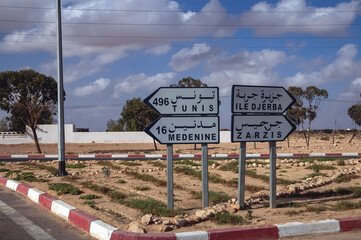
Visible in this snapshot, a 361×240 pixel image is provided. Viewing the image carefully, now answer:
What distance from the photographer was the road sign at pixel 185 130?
7473 mm

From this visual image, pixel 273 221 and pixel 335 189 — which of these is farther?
pixel 335 189

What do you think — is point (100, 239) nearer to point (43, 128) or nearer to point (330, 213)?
point (330, 213)

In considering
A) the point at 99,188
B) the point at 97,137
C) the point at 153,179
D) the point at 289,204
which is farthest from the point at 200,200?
the point at 97,137

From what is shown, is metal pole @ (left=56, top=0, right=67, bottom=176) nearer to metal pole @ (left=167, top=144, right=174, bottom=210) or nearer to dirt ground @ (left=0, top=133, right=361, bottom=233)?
dirt ground @ (left=0, top=133, right=361, bottom=233)

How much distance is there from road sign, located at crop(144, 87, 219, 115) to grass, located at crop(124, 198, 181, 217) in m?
1.70

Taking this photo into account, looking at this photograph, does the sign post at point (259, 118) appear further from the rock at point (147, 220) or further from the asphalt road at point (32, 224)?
the asphalt road at point (32, 224)

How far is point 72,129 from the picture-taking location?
54.2 metres

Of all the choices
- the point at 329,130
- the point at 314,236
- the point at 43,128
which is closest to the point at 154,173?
the point at 314,236

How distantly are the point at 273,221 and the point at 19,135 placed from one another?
1973 inches

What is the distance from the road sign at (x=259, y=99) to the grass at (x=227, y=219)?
199 centimetres

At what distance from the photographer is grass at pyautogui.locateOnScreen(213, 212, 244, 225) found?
6217 millimetres

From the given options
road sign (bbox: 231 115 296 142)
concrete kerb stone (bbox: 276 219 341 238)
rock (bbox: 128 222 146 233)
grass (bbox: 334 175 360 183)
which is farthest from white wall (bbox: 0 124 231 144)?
rock (bbox: 128 222 146 233)

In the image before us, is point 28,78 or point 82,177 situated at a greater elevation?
point 28,78

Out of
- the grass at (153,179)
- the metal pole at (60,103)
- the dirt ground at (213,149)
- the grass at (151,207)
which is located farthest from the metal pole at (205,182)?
the dirt ground at (213,149)
